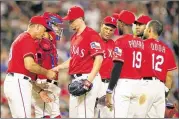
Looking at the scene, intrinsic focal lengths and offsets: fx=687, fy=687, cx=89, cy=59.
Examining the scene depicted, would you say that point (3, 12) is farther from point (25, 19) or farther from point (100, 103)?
point (100, 103)

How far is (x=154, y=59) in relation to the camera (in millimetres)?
9938

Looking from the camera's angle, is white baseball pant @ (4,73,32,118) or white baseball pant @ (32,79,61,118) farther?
white baseball pant @ (32,79,61,118)

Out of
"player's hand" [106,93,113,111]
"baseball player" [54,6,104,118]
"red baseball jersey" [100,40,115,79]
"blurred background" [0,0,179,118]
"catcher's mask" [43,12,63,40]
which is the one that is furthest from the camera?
"blurred background" [0,0,179,118]

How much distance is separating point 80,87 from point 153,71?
1125 mm

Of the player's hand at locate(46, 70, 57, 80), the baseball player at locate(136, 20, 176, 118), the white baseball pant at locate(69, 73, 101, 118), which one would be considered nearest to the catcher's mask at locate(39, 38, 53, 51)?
the player's hand at locate(46, 70, 57, 80)

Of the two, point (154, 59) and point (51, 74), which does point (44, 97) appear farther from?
point (154, 59)

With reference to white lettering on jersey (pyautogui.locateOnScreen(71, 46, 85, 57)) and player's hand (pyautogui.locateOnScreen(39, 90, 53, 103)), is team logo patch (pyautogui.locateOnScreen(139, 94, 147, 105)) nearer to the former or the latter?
white lettering on jersey (pyautogui.locateOnScreen(71, 46, 85, 57))

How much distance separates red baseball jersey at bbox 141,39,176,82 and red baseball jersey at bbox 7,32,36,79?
5.30 feet

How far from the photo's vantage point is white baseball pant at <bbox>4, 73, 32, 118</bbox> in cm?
976

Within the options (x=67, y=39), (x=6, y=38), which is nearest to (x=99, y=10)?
(x=67, y=39)

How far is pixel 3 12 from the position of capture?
19.7 m

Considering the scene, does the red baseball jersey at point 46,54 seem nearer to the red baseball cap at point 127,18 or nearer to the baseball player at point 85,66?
the baseball player at point 85,66

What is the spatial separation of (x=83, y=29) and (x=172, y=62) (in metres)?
1.44

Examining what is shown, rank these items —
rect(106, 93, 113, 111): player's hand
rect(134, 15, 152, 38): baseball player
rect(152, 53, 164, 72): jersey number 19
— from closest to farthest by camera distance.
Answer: rect(106, 93, 113, 111): player's hand
rect(152, 53, 164, 72): jersey number 19
rect(134, 15, 152, 38): baseball player
